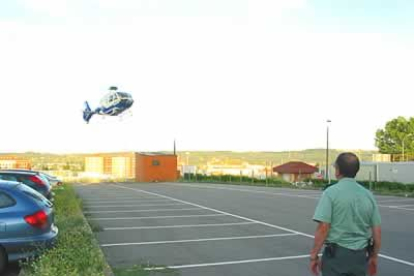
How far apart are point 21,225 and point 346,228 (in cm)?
522

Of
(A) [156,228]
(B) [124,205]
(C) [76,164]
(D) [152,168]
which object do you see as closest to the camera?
(A) [156,228]

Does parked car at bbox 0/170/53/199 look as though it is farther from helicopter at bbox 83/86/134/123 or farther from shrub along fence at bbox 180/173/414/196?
helicopter at bbox 83/86/134/123

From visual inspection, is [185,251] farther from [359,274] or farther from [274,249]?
[359,274]

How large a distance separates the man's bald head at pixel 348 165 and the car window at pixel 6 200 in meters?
5.38

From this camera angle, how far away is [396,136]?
8756 cm

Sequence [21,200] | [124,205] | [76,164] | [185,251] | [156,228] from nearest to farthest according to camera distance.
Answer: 1. [21,200]
2. [185,251]
3. [156,228]
4. [124,205]
5. [76,164]

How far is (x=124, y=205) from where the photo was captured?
23812 mm

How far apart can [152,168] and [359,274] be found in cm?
6438

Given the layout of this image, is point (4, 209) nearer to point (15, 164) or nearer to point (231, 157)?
point (15, 164)

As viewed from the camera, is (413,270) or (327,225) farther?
(413,270)

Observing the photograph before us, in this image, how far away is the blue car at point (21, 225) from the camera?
8.43 meters

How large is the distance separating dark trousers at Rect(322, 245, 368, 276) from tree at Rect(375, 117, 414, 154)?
81984mm

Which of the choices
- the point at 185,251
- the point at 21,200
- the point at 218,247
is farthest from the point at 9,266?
the point at 218,247

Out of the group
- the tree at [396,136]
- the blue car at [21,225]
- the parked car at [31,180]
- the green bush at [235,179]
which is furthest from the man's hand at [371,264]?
the tree at [396,136]
